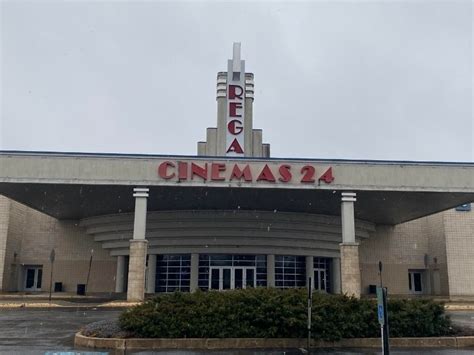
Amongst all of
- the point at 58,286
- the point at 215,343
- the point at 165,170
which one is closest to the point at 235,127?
the point at 165,170

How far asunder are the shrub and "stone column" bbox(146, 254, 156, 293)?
65.9 feet

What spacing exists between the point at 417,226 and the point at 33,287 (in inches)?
1324

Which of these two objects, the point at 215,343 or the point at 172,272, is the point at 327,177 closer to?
the point at 172,272

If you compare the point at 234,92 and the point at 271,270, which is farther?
the point at 234,92

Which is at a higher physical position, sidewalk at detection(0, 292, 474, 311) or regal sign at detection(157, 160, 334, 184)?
regal sign at detection(157, 160, 334, 184)

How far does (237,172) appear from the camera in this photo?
26328mm

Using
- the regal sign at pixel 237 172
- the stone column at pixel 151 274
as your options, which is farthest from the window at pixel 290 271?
the regal sign at pixel 237 172

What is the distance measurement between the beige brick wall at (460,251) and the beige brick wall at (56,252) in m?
27.1

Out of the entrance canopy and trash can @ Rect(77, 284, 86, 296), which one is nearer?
the entrance canopy

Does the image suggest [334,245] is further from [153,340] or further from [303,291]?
[153,340]

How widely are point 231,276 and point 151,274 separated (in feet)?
18.7

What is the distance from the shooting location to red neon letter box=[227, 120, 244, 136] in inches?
1531

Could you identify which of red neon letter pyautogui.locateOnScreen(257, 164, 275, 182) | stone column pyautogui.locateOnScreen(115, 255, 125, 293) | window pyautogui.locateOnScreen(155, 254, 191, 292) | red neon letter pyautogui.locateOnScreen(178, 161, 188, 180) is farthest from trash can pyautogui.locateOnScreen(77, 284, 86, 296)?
red neon letter pyautogui.locateOnScreen(257, 164, 275, 182)

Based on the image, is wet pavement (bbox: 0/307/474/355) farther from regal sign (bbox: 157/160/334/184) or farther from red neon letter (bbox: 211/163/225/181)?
red neon letter (bbox: 211/163/225/181)
